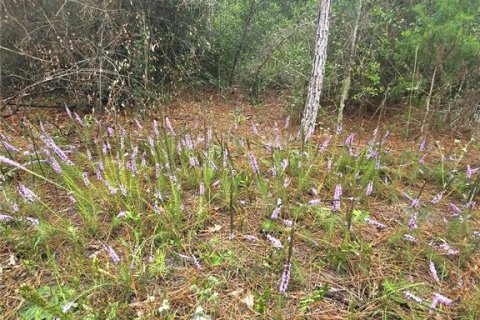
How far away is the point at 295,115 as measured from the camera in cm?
543

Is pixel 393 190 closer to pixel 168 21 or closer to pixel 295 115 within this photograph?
pixel 295 115

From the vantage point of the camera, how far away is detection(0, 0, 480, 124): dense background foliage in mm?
4246

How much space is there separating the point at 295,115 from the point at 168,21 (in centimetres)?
272

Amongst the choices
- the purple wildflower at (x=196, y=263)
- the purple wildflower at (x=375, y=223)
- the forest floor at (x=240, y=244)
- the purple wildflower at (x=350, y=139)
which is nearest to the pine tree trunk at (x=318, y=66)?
the purple wildflower at (x=350, y=139)

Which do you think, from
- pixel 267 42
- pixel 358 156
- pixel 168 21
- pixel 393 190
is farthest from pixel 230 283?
pixel 267 42

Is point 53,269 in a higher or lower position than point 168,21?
lower

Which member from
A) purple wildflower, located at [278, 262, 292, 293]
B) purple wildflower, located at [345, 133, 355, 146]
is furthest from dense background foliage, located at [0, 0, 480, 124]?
purple wildflower, located at [278, 262, 292, 293]

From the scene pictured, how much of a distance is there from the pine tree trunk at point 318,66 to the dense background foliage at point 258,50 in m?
0.81

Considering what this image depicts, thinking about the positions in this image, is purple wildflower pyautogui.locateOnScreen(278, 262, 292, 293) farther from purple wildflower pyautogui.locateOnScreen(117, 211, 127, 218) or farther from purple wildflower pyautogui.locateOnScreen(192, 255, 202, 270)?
purple wildflower pyautogui.locateOnScreen(117, 211, 127, 218)

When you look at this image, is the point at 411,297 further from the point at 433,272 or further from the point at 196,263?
the point at 196,263

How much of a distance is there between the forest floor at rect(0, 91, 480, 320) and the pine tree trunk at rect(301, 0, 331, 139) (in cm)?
123

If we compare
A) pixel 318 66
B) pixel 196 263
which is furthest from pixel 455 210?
pixel 318 66

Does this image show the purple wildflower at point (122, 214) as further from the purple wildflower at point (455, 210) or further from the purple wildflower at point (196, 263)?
the purple wildflower at point (455, 210)

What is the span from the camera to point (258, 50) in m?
6.86
